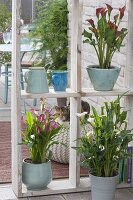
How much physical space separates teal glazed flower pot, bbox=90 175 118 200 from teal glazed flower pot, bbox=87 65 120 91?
54 centimetres

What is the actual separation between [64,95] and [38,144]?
1.08 ft

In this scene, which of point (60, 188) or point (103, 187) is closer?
point (103, 187)

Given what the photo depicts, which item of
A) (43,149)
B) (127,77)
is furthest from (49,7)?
(43,149)

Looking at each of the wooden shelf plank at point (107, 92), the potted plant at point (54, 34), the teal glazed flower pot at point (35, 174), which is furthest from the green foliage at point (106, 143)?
the potted plant at point (54, 34)

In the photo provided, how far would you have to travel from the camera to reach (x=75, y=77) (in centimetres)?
281

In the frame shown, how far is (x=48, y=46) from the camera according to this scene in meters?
4.44

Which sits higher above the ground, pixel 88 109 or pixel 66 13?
pixel 66 13

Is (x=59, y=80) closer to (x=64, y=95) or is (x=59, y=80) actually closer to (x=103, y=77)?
(x=64, y=95)

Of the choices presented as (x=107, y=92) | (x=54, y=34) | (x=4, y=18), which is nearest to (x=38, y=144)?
(x=107, y=92)

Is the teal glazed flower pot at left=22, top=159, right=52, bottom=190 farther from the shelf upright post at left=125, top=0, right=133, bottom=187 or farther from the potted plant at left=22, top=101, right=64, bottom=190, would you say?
the shelf upright post at left=125, top=0, right=133, bottom=187

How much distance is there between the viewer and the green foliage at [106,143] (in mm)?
2609

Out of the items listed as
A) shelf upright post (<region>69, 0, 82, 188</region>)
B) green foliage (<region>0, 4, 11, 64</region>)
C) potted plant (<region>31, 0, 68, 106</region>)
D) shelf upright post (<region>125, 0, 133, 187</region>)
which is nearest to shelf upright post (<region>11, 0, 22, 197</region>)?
shelf upright post (<region>69, 0, 82, 188</region>)

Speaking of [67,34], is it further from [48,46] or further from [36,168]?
[36,168]

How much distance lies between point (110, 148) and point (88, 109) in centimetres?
95
